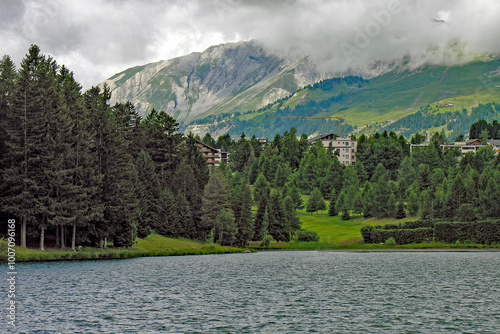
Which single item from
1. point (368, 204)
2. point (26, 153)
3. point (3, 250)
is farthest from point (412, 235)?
point (3, 250)

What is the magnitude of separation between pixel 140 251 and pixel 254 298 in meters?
53.6

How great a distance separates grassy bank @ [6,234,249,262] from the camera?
84.2 metres

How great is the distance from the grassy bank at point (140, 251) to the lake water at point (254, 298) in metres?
2.76

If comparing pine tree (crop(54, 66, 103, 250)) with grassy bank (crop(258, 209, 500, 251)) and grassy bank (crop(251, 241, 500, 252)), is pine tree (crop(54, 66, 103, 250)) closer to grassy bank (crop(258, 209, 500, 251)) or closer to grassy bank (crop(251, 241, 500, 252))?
grassy bank (crop(251, 241, 500, 252))

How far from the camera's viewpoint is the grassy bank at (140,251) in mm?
84188

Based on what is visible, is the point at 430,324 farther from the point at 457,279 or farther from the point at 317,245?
Result: the point at 317,245

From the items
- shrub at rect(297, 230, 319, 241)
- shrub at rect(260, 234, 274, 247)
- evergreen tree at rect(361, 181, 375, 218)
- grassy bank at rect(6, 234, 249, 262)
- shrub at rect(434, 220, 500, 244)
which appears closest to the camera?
grassy bank at rect(6, 234, 249, 262)

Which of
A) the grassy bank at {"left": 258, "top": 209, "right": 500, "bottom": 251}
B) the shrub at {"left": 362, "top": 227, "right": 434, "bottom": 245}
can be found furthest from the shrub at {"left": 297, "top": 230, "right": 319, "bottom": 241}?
the shrub at {"left": 362, "top": 227, "right": 434, "bottom": 245}

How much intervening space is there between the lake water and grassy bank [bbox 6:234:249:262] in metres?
2.76

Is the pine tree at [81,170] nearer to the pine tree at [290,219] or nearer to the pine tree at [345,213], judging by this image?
the pine tree at [290,219]

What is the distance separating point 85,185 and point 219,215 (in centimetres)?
4573

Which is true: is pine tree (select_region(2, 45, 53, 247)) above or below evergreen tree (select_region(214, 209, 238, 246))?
above

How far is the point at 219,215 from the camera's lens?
13788cm

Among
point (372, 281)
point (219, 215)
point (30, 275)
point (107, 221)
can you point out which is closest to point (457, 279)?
point (372, 281)
